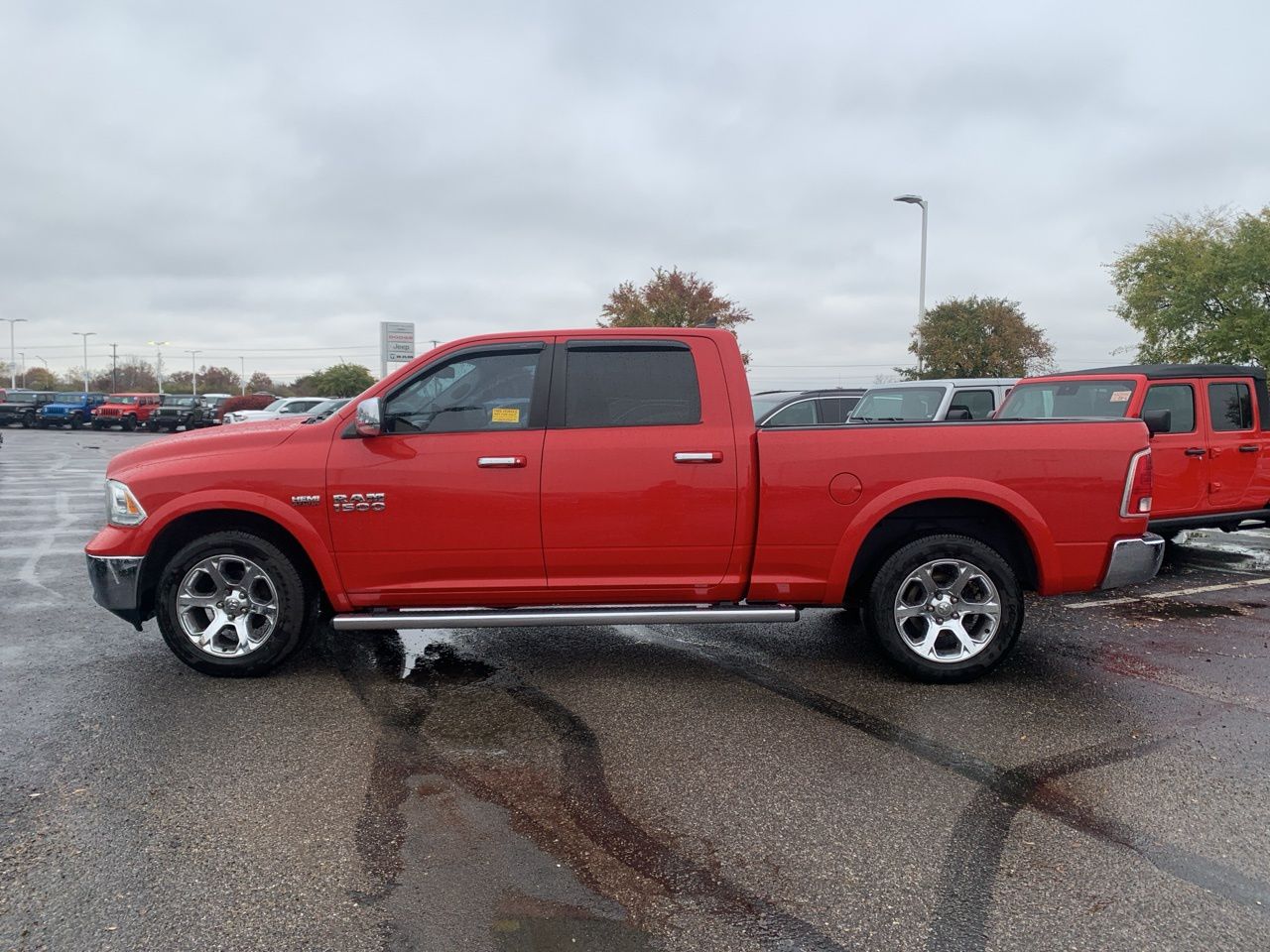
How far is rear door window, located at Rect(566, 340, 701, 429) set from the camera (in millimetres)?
4918

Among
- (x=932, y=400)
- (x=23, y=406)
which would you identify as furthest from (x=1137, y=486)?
(x=23, y=406)

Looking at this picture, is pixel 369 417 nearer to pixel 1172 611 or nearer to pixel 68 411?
pixel 1172 611

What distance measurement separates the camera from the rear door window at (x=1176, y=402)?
8.55 meters

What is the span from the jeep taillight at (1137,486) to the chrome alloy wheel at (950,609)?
85 centimetres

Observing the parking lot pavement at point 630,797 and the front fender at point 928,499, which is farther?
the front fender at point 928,499

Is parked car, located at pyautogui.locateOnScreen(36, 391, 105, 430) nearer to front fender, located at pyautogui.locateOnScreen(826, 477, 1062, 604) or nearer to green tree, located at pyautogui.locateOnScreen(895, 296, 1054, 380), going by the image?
green tree, located at pyautogui.locateOnScreen(895, 296, 1054, 380)

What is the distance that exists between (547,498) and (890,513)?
6.26 ft

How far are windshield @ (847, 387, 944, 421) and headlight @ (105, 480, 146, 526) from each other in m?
8.84

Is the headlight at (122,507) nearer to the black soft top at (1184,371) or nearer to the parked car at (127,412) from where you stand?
the black soft top at (1184,371)

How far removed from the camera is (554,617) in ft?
15.4

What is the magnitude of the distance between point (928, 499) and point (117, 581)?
14.5 ft

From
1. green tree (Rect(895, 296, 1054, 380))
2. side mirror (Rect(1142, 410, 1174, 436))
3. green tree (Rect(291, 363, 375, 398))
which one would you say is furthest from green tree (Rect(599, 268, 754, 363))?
green tree (Rect(291, 363, 375, 398))

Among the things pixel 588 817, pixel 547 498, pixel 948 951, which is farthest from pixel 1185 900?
pixel 547 498

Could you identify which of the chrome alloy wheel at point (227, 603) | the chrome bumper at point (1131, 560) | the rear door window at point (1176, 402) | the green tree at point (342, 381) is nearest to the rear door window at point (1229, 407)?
the rear door window at point (1176, 402)
